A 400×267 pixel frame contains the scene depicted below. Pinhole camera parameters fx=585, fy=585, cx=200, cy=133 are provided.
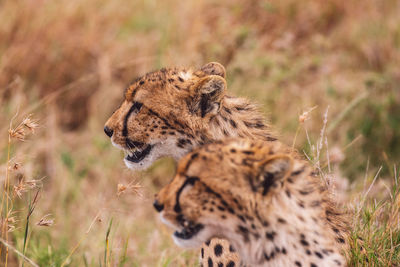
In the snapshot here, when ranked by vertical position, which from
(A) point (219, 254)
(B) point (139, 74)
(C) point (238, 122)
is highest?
(C) point (238, 122)

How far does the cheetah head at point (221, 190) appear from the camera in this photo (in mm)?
2283

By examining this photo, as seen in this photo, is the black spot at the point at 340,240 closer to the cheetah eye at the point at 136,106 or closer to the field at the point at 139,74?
the cheetah eye at the point at 136,106

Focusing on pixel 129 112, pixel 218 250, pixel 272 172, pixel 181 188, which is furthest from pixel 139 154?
pixel 272 172

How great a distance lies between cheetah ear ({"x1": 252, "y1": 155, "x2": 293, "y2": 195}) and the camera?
2.22 meters

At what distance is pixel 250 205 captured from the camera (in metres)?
2.29

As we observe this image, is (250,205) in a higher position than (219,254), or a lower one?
higher

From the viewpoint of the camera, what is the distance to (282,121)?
6.02 meters

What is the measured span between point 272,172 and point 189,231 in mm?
428

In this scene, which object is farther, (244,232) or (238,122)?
(238,122)

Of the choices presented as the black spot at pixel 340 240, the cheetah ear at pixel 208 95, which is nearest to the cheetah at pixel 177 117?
the cheetah ear at pixel 208 95

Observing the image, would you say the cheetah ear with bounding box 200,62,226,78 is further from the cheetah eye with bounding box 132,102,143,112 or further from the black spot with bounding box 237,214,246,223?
the black spot with bounding box 237,214,246,223

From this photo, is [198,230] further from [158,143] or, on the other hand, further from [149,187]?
[149,187]

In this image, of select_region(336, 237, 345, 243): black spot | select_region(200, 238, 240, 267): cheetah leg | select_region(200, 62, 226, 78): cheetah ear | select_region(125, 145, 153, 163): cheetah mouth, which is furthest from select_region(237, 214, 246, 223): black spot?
select_region(200, 62, 226, 78): cheetah ear

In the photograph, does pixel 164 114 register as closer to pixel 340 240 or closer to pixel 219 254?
pixel 219 254
